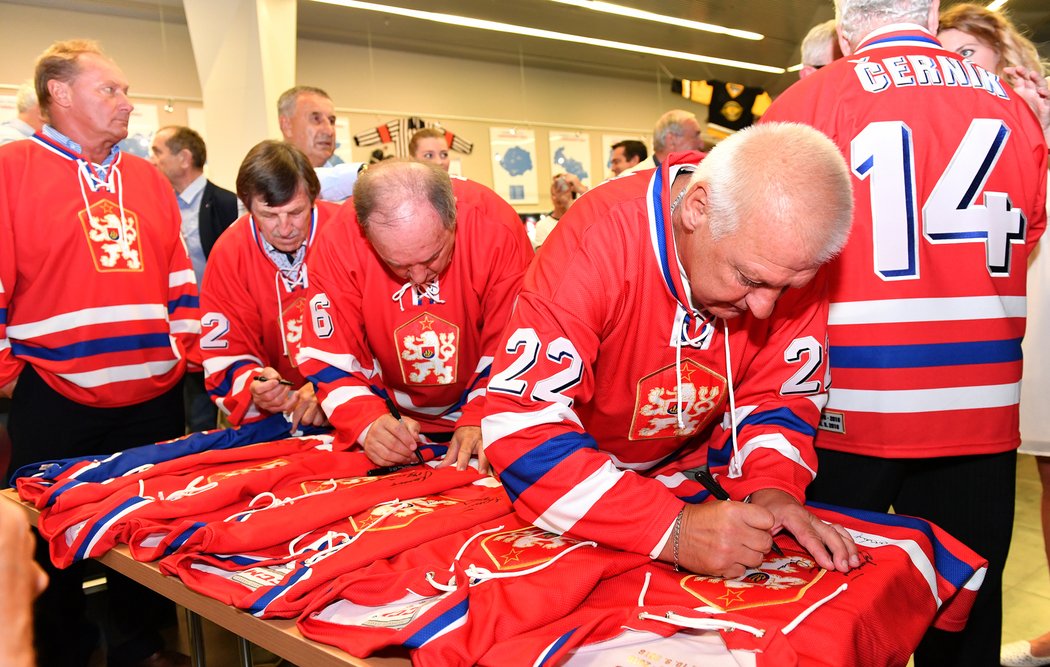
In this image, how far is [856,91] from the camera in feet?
5.27

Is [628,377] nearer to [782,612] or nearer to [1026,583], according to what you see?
[782,612]

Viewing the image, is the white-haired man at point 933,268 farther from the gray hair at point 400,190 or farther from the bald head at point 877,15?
the gray hair at point 400,190

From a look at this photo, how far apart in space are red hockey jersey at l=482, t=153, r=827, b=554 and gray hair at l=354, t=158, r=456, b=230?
19.4 inches

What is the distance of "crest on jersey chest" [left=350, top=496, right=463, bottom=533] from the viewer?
154cm

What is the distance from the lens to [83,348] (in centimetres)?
233

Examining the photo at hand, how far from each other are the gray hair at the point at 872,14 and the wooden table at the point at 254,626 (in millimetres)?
1621

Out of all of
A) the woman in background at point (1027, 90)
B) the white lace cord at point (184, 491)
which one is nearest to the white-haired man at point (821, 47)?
the woman in background at point (1027, 90)

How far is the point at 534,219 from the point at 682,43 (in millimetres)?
2713

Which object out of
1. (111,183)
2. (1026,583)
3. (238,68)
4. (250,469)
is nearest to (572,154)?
(238,68)

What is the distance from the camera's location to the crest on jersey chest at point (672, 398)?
5.09 feet

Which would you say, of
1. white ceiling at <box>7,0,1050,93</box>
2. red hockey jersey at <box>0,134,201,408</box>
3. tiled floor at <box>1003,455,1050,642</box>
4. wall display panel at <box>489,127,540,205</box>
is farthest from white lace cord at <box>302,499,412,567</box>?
wall display panel at <box>489,127,540,205</box>

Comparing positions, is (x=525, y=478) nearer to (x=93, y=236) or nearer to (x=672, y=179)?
(x=672, y=179)

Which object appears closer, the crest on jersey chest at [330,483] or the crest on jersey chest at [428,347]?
the crest on jersey chest at [330,483]

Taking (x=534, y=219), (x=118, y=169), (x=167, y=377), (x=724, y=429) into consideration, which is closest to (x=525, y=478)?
(x=724, y=429)
